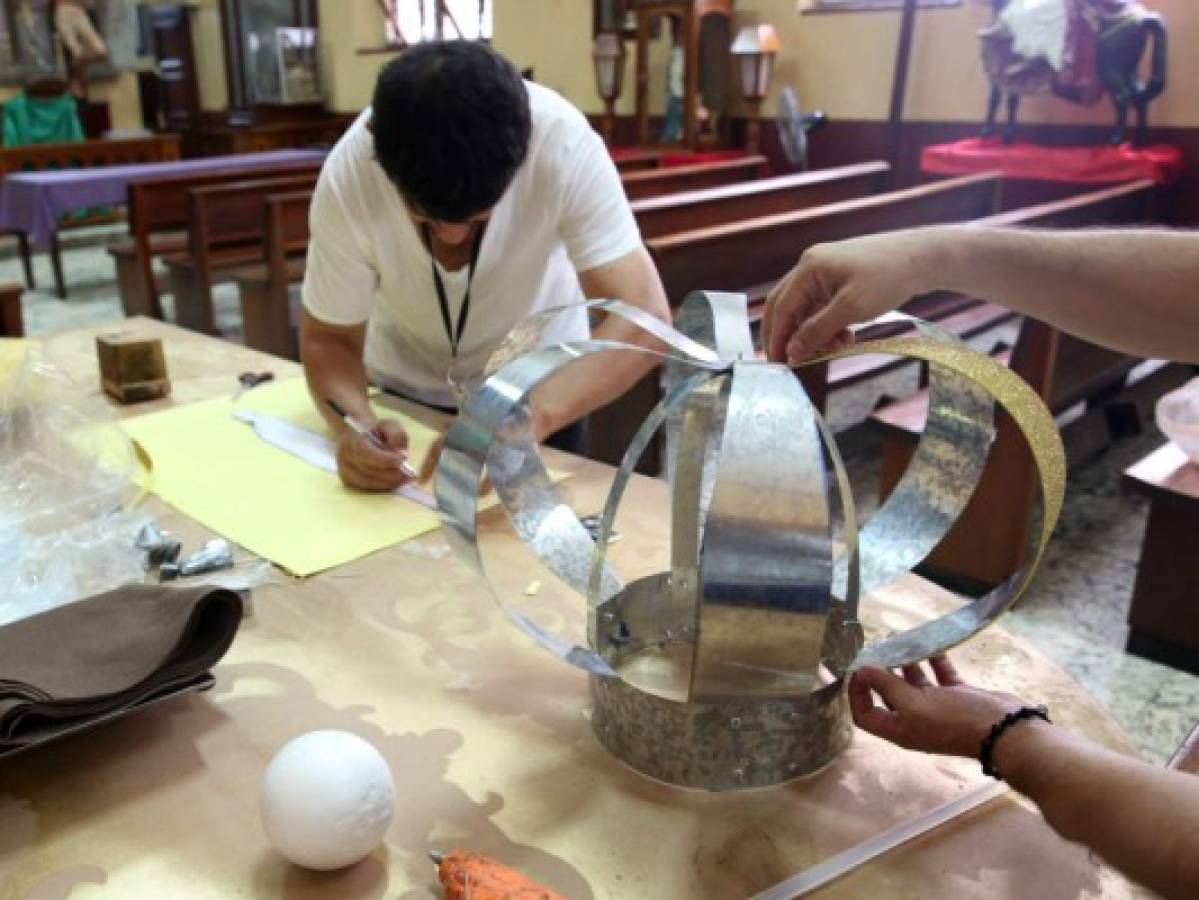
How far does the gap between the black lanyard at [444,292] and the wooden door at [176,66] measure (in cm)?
953

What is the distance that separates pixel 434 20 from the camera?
8.59m

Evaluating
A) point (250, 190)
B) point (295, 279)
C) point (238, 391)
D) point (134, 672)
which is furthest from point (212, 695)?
point (250, 190)

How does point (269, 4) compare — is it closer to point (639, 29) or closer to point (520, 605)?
point (639, 29)

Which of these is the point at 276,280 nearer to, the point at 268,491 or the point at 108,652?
the point at 268,491

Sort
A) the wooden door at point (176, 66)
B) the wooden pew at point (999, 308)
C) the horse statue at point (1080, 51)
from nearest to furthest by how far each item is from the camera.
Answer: the wooden pew at point (999, 308) → the horse statue at point (1080, 51) → the wooden door at point (176, 66)

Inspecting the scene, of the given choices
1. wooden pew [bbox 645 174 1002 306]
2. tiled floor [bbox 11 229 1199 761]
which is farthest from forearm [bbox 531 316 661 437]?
tiled floor [bbox 11 229 1199 761]

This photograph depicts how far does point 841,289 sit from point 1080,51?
14.6ft

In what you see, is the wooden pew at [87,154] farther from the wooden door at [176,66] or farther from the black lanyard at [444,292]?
the black lanyard at [444,292]

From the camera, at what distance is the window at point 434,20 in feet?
27.3

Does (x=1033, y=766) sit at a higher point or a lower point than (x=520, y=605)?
higher

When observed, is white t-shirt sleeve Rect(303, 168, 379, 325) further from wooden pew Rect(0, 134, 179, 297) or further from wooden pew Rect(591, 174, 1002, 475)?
wooden pew Rect(0, 134, 179, 297)

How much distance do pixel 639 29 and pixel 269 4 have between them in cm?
483

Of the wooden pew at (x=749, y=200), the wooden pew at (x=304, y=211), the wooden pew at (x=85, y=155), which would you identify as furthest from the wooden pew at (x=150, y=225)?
→ the wooden pew at (x=749, y=200)

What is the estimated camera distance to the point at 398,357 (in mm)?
2152
